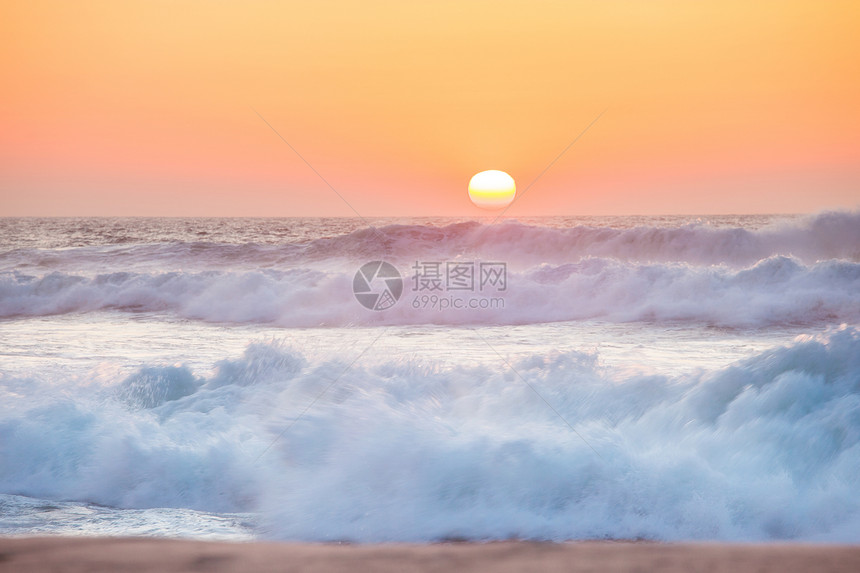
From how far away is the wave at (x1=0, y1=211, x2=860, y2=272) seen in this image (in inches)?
658

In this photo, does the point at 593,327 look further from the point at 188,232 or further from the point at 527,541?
the point at 188,232

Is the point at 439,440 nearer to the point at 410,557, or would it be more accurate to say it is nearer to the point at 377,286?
the point at 410,557

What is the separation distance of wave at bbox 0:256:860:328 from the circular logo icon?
24 centimetres

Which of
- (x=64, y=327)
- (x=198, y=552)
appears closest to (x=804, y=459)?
(x=198, y=552)

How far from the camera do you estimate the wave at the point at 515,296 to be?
36.4 ft

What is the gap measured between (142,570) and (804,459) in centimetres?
362

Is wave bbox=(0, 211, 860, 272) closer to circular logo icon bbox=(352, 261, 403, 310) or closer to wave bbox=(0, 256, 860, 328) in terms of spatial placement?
circular logo icon bbox=(352, 261, 403, 310)

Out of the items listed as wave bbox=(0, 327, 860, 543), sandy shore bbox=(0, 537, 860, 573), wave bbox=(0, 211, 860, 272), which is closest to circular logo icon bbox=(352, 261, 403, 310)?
wave bbox=(0, 211, 860, 272)

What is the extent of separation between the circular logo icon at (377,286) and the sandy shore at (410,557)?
30.1ft

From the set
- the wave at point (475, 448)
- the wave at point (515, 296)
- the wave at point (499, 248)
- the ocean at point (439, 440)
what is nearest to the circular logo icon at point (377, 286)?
the wave at point (515, 296)

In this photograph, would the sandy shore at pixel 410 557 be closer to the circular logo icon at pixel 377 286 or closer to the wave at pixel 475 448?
the wave at pixel 475 448

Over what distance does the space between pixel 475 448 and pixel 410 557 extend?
944 mm

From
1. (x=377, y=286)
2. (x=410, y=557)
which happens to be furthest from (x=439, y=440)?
(x=377, y=286)

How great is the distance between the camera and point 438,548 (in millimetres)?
3307
